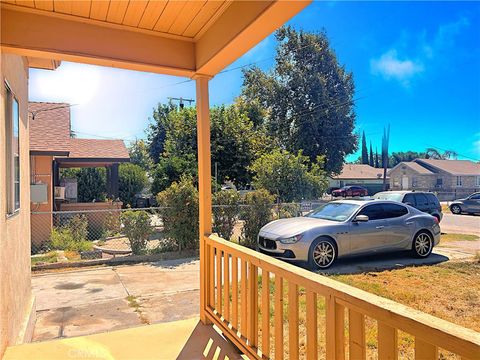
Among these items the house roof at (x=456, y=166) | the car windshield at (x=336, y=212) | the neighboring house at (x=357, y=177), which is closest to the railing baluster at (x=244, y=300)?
the car windshield at (x=336, y=212)

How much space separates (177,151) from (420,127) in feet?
77.5

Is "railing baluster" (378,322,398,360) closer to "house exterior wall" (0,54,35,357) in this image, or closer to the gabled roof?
"house exterior wall" (0,54,35,357)

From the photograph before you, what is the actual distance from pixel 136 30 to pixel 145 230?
5.06 metres

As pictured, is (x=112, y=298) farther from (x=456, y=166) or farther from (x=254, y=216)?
(x=456, y=166)

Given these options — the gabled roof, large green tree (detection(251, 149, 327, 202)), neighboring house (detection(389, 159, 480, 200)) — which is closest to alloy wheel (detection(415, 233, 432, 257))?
large green tree (detection(251, 149, 327, 202))

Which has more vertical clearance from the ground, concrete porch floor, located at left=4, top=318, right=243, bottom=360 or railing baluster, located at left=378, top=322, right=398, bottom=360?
railing baluster, located at left=378, top=322, right=398, bottom=360

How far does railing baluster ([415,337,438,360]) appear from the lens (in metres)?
1.05

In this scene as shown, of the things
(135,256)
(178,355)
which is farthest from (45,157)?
(178,355)

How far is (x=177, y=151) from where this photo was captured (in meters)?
12.9

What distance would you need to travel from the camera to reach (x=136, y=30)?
103 inches

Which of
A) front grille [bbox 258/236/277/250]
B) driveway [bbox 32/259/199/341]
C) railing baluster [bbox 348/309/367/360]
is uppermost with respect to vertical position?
railing baluster [bbox 348/309/367/360]

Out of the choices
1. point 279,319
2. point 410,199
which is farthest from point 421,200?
point 279,319

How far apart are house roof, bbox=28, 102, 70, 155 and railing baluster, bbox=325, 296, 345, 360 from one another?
788 centimetres

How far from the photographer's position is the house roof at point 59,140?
26.4 ft
